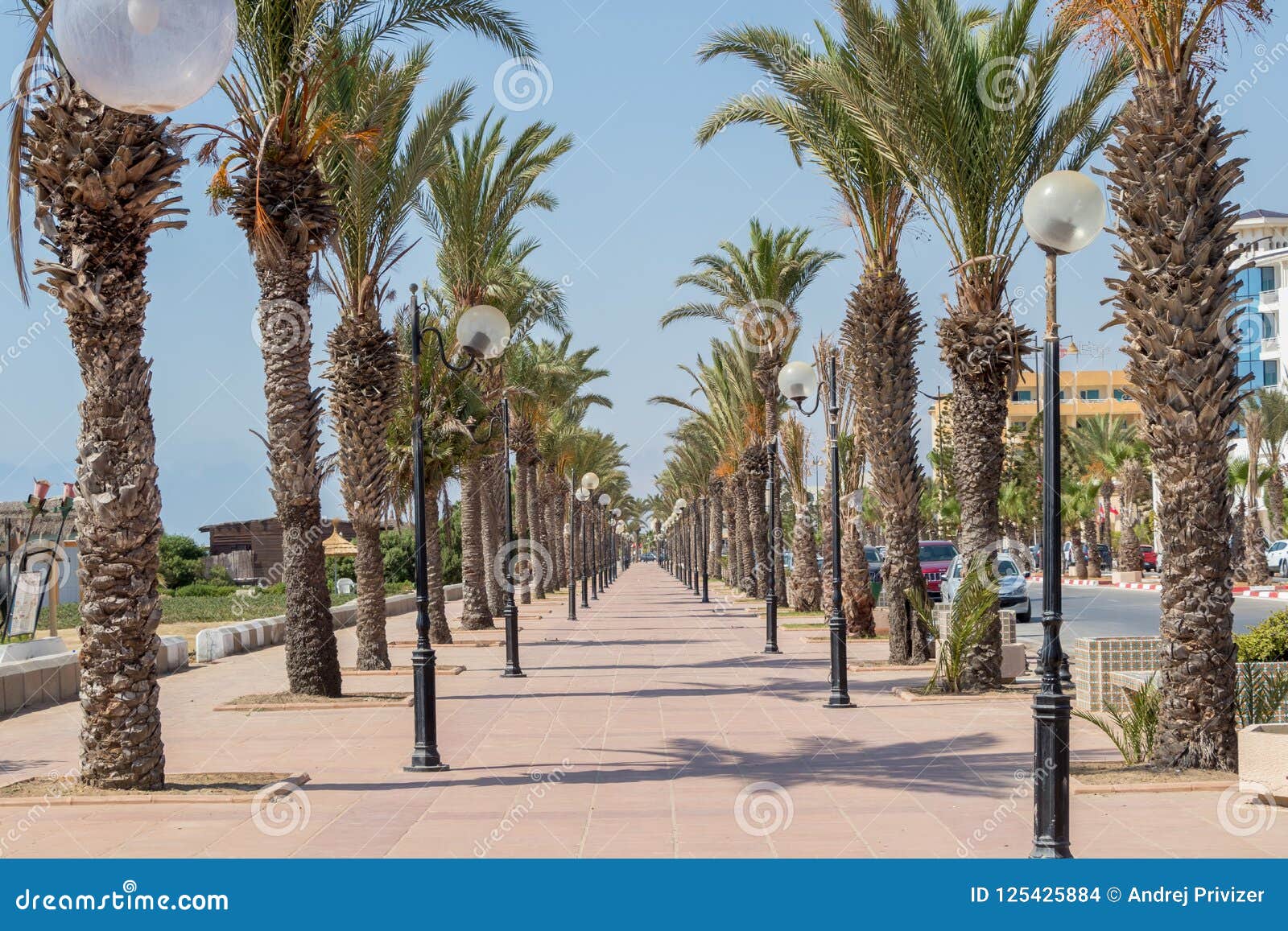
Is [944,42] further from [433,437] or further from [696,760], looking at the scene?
[433,437]

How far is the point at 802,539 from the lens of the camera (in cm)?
3459

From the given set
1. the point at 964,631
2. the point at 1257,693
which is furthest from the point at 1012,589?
the point at 1257,693

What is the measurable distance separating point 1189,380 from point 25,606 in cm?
1507

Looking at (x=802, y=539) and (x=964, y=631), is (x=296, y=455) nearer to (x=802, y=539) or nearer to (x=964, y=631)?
(x=964, y=631)

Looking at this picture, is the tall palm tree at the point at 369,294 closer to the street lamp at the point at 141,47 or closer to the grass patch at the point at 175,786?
the grass patch at the point at 175,786

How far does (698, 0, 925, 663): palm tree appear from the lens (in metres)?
19.3

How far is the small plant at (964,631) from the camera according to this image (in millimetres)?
15703

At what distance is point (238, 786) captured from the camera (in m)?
10.5

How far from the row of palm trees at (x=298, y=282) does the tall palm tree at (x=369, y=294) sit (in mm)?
29

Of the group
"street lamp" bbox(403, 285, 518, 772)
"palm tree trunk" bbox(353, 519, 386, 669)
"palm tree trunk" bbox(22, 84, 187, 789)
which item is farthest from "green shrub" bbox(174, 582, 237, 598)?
"palm tree trunk" bbox(22, 84, 187, 789)

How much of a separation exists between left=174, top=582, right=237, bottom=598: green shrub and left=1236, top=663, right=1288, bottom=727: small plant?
148ft

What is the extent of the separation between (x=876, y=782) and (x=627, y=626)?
23.3 m

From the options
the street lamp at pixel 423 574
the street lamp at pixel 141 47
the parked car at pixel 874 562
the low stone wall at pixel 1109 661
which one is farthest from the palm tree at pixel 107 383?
the parked car at pixel 874 562

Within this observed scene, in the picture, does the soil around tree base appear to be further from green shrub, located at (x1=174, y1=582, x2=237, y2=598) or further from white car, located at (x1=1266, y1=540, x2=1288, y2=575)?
white car, located at (x1=1266, y1=540, x2=1288, y2=575)
